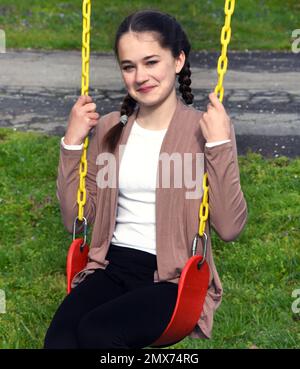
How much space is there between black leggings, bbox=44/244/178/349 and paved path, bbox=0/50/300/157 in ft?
15.7

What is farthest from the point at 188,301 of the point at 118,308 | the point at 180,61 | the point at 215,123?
the point at 180,61

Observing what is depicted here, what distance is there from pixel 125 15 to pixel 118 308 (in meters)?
12.7

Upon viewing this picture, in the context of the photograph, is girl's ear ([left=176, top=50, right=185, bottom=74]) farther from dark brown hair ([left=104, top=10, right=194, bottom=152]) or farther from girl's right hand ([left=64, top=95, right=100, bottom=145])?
girl's right hand ([left=64, top=95, right=100, bottom=145])

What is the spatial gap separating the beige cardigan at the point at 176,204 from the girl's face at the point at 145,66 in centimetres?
13

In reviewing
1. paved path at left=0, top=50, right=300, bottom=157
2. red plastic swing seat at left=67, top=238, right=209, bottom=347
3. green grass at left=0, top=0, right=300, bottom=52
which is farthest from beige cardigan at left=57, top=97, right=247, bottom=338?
green grass at left=0, top=0, right=300, bottom=52

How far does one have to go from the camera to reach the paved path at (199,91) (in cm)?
927

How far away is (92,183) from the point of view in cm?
388

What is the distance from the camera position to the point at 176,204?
363cm

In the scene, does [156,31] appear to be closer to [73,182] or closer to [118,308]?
[73,182]

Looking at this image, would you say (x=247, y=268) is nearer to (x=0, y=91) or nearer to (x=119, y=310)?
(x=119, y=310)

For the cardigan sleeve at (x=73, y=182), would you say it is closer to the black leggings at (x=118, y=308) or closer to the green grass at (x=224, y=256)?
the black leggings at (x=118, y=308)

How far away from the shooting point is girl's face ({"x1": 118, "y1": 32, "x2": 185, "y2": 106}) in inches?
143

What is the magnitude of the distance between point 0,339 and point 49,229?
1.76m

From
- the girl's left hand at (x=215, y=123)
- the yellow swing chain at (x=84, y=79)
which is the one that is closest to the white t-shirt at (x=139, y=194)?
the yellow swing chain at (x=84, y=79)
